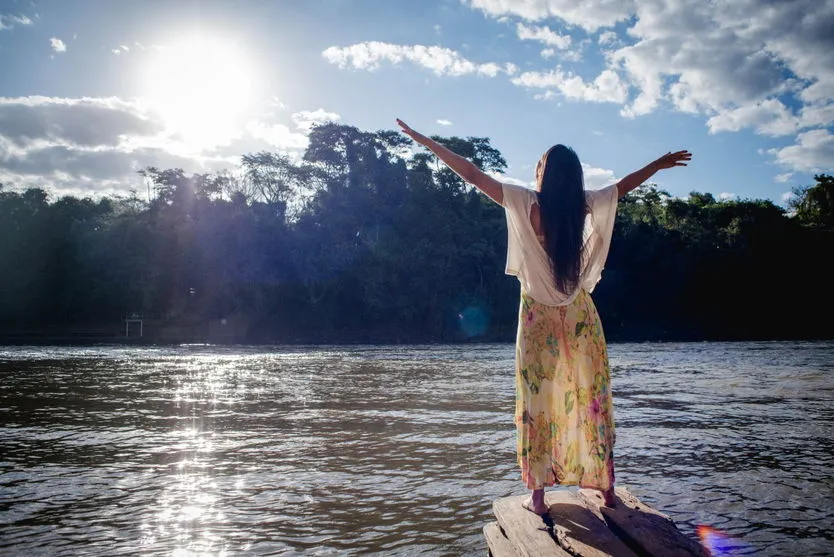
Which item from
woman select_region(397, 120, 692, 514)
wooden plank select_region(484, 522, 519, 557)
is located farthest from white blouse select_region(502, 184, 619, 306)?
wooden plank select_region(484, 522, 519, 557)

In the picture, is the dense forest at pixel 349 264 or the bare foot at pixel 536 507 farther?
the dense forest at pixel 349 264

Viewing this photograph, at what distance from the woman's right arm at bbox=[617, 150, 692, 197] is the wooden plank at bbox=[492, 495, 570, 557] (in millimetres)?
1768

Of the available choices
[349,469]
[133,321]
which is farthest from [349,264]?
[349,469]

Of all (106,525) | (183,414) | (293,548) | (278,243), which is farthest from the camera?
(278,243)

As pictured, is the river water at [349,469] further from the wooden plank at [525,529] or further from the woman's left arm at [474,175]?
the woman's left arm at [474,175]

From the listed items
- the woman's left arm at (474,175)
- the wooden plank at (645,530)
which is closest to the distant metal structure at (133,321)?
the woman's left arm at (474,175)

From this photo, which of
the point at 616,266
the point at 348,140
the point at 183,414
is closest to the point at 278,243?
the point at 348,140

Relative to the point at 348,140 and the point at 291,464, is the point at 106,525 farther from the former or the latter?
the point at 348,140

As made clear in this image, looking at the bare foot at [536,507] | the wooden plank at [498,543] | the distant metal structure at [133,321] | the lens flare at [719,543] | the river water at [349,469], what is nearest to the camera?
the wooden plank at [498,543]

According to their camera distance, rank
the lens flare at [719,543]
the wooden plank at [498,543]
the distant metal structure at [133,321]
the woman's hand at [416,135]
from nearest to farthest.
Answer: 1. the wooden plank at [498,543]
2. the lens flare at [719,543]
3. the woman's hand at [416,135]
4. the distant metal structure at [133,321]

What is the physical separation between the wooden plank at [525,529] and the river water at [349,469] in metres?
0.21

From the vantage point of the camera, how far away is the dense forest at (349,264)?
42719mm

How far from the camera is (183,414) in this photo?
6.96 metres

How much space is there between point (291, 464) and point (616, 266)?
44.9 meters
